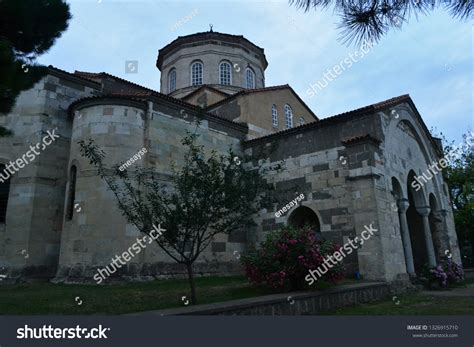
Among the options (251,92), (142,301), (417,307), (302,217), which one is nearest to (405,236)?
(302,217)

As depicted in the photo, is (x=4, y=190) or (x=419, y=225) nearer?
(x=4, y=190)

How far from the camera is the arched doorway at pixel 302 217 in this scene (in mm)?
13228

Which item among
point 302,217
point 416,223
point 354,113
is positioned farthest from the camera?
point 416,223

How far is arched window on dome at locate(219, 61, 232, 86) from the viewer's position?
2145 centimetres

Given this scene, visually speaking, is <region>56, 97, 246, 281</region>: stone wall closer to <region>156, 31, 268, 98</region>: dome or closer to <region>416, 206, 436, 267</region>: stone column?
<region>416, 206, 436, 267</region>: stone column

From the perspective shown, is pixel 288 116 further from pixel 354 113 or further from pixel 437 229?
pixel 437 229

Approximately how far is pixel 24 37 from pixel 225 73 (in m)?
16.1

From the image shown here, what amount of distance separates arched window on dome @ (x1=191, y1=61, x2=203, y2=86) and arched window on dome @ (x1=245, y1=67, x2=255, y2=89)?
9.38 ft

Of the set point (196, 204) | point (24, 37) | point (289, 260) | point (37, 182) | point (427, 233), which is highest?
point (24, 37)

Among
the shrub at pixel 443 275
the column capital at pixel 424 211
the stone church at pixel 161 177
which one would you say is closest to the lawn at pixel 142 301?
the stone church at pixel 161 177

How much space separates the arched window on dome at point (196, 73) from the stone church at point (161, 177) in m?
6.31

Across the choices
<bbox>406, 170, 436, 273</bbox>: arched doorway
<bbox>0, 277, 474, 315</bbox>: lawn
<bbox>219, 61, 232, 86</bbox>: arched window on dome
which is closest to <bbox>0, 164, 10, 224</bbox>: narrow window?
<bbox>0, 277, 474, 315</bbox>: lawn

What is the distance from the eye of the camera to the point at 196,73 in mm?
21531

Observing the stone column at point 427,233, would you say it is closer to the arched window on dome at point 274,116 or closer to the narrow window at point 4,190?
the arched window on dome at point 274,116
